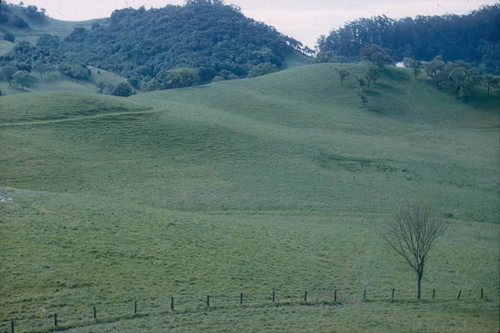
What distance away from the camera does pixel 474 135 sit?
82938 millimetres

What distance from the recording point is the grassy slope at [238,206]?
24.3 metres

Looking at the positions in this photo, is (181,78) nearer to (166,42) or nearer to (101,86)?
(101,86)

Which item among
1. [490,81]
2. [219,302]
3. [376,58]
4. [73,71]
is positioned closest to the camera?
[219,302]

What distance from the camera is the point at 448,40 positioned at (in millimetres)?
186625

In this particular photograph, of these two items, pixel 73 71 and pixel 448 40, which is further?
pixel 448 40

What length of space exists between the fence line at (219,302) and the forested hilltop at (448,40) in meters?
152

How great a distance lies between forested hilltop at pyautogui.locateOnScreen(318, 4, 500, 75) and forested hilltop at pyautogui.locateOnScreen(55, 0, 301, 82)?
3673cm

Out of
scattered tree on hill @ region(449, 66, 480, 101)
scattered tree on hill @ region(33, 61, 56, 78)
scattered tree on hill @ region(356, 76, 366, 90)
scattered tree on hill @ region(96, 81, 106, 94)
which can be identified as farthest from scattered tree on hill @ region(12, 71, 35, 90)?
scattered tree on hill @ region(449, 66, 480, 101)

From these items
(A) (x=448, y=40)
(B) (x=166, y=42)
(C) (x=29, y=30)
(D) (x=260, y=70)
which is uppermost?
(A) (x=448, y=40)

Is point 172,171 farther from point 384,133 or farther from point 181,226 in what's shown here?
point 384,133

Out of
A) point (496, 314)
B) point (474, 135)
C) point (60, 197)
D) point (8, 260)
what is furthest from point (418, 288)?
point (474, 135)

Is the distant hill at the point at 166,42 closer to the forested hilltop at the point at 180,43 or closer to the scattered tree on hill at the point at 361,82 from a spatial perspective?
the forested hilltop at the point at 180,43

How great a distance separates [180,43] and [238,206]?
4747 inches

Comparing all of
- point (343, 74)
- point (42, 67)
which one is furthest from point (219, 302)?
point (42, 67)
